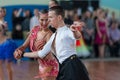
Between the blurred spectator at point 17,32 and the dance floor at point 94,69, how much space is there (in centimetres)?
91

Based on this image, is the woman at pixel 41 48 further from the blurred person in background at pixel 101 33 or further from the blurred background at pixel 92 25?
the blurred person in background at pixel 101 33

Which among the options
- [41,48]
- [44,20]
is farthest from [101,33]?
[44,20]

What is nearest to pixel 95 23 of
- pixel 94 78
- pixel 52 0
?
pixel 94 78

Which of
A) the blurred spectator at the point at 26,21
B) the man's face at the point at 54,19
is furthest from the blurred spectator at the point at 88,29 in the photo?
the man's face at the point at 54,19

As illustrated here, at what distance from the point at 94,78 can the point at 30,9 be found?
4.78 metres

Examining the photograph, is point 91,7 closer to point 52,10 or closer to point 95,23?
point 95,23

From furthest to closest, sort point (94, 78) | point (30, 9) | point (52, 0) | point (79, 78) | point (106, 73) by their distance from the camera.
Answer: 1. point (30, 9)
2. point (106, 73)
3. point (94, 78)
4. point (52, 0)
5. point (79, 78)

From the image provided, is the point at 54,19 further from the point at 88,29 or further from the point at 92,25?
the point at 92,25

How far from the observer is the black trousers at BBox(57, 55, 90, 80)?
15.8ft

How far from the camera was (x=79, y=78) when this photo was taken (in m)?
4.82

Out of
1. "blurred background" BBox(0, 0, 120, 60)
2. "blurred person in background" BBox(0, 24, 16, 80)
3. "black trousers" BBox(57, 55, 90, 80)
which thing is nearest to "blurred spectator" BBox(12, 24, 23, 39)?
"blurred background" BBox(0, 0, 120, 60)

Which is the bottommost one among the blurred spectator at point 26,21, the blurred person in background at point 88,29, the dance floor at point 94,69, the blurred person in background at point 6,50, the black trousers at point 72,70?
the dance floor at point 94,69

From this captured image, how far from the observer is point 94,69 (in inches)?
482

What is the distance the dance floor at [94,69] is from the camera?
10.6 meters
